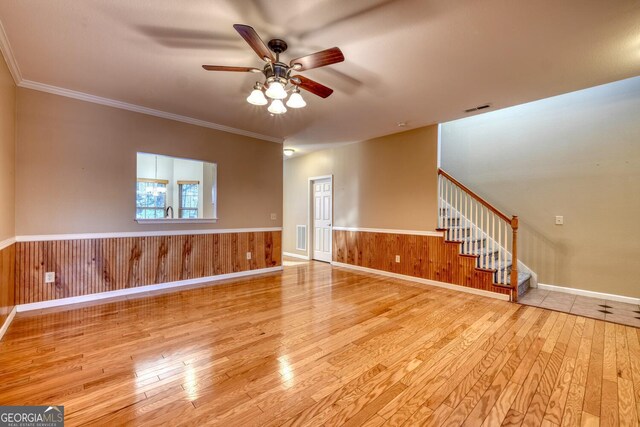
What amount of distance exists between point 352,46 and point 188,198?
5.56 meters

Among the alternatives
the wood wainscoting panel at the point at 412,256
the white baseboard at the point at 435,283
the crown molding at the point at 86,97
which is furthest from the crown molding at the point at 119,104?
the white baseboard at the point at 435,283

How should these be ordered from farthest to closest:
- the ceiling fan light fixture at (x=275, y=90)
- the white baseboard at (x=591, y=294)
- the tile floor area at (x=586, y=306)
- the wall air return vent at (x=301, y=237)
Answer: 1. the wall air return vent at (x=301, y=237)
2. the white baseboard at (x=591, y=294)
3. the tile floor area at (x=586, y=306)
4. the ceiling fan light fixture at (x=275, y=90)

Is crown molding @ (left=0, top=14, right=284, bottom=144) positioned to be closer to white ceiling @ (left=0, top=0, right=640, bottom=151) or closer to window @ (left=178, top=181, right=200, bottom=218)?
white ceiling @ (left=0, top=0, right=640, bottom=151)

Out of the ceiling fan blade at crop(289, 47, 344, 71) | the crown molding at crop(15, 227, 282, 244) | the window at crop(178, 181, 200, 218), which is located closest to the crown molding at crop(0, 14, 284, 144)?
the crown molding at crop(15, 227, 282, 244)

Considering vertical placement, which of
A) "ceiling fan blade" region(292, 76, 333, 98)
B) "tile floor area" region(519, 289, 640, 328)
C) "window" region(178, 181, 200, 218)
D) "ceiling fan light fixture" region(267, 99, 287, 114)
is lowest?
"tile floor area" region(519, 289, 640, 328)

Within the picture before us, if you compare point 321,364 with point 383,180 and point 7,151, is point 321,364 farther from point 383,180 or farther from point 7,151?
point 383,180

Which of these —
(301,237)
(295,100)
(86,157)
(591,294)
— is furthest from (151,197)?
(591,294)

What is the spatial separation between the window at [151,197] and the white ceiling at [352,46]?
3085 millimetres

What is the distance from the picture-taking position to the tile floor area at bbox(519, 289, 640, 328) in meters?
3.09

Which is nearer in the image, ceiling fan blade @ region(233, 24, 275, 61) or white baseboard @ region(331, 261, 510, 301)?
ceiling fan blade @ region(233, 24, 275, 61)

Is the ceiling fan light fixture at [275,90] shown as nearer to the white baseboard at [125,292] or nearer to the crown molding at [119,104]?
the crown molding at [119,104]

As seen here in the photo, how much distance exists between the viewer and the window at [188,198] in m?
6.46

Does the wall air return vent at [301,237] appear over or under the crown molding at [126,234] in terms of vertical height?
under

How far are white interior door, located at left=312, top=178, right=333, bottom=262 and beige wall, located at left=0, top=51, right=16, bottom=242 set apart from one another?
4.92 m
